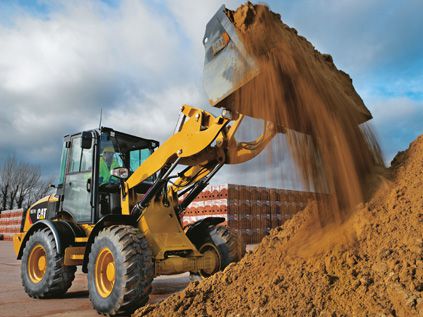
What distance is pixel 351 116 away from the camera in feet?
15.3

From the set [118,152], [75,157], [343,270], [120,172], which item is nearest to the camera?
[343,270]

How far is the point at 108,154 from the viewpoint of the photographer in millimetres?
6605

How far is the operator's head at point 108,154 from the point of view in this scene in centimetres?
Answer: 658

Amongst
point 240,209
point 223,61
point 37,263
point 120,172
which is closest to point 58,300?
point 37,263

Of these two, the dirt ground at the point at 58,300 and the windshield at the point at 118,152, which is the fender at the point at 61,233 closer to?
the dirt ground at the point at 58,300

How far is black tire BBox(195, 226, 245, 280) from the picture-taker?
6.26m

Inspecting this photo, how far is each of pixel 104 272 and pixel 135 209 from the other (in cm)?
96

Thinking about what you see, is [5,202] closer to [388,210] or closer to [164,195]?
[164,195]

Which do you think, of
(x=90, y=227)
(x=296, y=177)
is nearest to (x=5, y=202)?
(x=90, y=227)

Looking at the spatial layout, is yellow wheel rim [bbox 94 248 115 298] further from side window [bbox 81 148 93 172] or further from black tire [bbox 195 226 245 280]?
side window [bbox 81 148 93 172]

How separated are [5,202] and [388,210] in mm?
54704

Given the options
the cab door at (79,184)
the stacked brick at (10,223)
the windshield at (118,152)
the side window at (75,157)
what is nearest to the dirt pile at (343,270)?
the cab door at (79,184)

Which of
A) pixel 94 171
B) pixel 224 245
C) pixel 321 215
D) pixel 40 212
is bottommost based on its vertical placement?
pixel 224 245

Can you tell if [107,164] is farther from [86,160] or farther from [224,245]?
[224,245]
